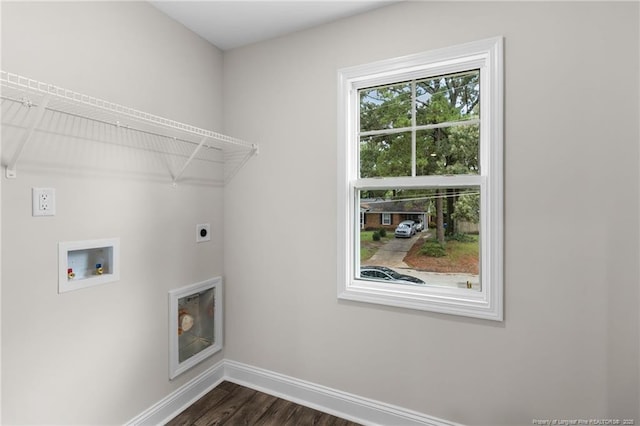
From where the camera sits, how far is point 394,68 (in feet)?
6.03

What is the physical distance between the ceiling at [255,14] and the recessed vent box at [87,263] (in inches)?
53.4

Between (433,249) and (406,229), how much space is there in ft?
0.63

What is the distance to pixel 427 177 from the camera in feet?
5.97

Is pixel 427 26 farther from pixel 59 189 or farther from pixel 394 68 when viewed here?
pixel 59 189

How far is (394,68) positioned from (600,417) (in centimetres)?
194

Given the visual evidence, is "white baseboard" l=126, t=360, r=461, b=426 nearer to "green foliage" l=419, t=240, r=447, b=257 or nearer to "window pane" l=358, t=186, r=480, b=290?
"window pane" l=358, t=186, r=480, b=290

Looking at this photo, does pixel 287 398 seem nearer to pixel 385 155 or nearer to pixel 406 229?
pixel 406 229

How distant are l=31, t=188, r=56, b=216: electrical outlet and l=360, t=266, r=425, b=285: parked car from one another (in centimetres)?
162

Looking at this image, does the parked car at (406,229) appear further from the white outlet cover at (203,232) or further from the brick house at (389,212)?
the white outlet cover at (203,232)

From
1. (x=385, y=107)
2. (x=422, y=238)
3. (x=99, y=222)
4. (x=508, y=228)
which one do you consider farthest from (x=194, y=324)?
(x=508, y=228)

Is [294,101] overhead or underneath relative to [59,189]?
overhead

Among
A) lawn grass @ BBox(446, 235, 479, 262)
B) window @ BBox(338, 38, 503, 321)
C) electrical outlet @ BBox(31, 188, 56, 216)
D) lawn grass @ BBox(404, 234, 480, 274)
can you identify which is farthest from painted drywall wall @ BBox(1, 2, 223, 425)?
lawn grass @ BBox(446, 235, 479, 262)

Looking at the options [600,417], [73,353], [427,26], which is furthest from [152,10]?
[600,417]

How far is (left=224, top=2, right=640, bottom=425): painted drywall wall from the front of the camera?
55.7 inches
